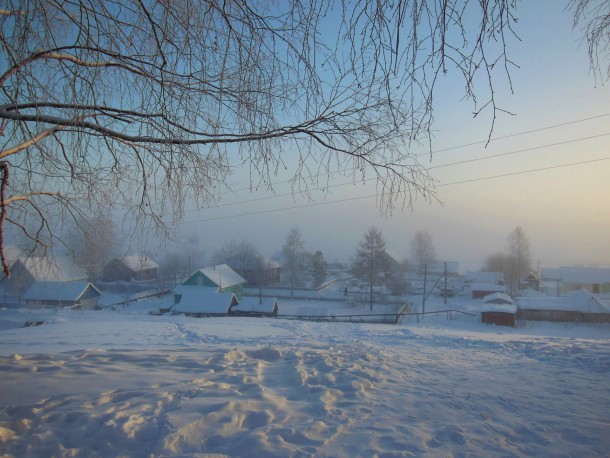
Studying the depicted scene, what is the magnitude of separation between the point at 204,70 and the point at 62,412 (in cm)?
314

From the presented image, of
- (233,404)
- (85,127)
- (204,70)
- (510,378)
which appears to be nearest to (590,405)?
(510,378)

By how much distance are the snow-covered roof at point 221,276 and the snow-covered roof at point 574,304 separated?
22.6m

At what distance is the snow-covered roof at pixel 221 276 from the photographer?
1209 inches

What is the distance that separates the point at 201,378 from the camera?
4.27m

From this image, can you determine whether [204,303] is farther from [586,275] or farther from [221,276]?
[586,275]

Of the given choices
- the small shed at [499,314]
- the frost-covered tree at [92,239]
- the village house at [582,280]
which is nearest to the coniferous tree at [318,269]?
the small shed at [499,314]

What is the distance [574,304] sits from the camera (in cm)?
2489

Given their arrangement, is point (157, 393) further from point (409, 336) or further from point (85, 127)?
point (409, 336)

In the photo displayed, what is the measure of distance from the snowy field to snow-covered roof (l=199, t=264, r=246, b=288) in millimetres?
25430

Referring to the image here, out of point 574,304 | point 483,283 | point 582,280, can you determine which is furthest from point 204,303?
point 582,280

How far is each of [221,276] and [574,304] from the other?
26.7 metres

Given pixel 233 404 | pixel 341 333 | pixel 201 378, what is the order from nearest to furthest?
pixel 233 404
pixel 201 378
pixel 341 333

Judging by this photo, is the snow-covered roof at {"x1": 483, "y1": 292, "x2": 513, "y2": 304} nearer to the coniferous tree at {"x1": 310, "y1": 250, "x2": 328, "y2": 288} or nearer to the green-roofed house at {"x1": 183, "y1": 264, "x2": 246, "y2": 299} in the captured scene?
the coniferous tree at {"x1": 310, "y1": 250, "x2": 328, "y2": 288}

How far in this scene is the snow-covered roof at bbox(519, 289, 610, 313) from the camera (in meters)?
23.8
